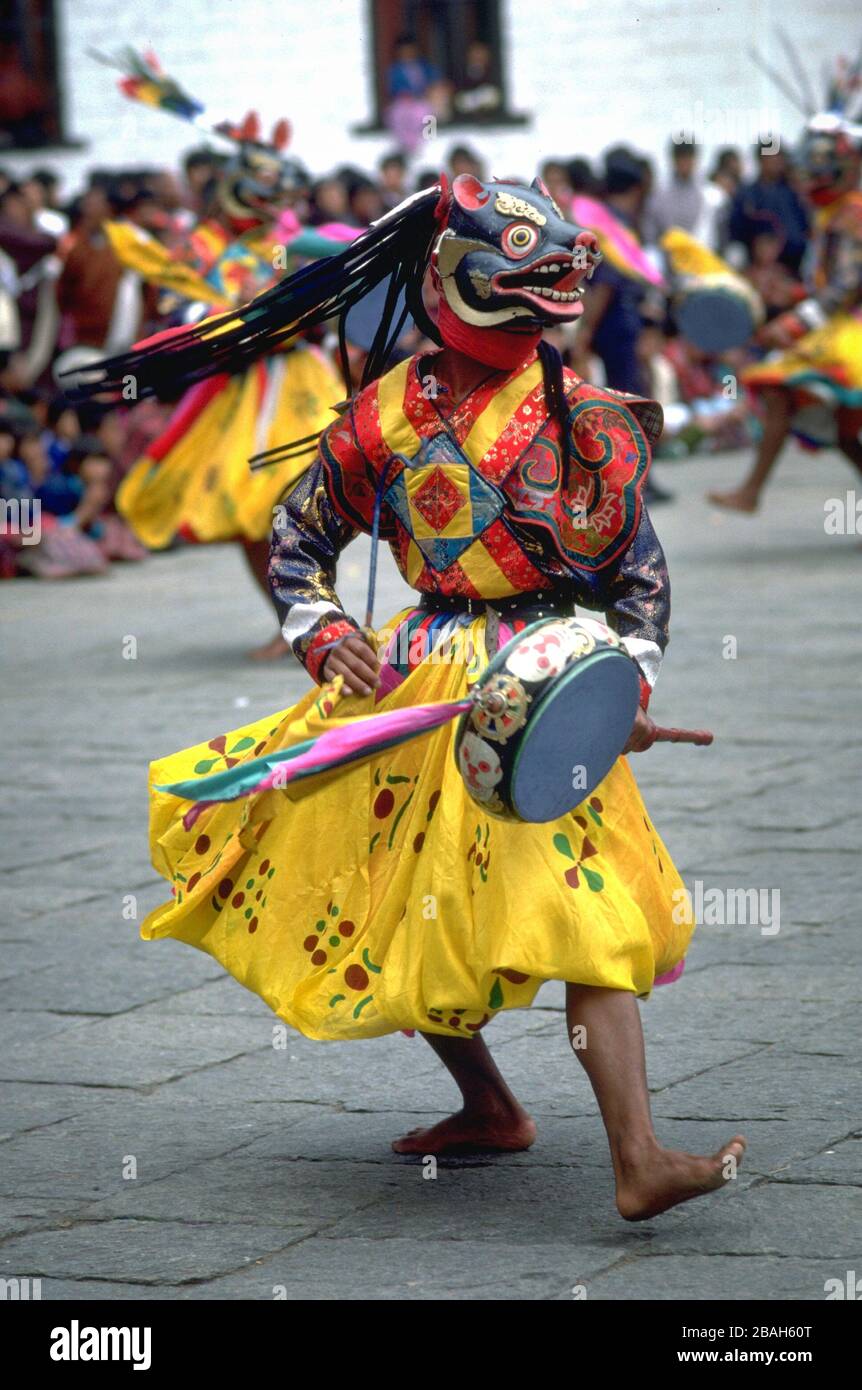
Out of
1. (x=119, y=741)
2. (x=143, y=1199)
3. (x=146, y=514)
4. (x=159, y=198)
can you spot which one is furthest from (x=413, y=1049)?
(x=159, y=198)

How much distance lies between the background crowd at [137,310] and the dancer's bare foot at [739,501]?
812 millimetres

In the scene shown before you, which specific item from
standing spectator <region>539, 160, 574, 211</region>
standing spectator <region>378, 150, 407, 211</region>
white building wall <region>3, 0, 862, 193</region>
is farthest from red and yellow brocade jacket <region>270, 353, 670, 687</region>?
white building wall <region>3, 0, 862, 193</region>

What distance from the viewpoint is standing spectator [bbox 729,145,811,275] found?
1744cm

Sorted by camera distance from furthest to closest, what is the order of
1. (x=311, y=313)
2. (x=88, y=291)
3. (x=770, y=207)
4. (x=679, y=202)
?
(x=679, y=202) → (x=770, y=207) → (x=88, y=291) → (x=311, y=313)

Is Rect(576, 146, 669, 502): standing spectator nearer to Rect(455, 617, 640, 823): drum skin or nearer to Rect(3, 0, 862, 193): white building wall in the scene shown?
Rect(3, 0, 862, 193): white building wall

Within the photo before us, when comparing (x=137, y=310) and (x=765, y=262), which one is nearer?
(x=137, y=310)

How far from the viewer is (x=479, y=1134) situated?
3.75 metres

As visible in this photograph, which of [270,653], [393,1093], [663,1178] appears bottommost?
[270,653]

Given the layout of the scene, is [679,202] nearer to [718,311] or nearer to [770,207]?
[770,207]

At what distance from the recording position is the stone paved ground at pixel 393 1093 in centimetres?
326

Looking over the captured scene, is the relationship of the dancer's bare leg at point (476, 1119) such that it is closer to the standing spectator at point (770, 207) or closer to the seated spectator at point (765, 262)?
the seated spectator at point (765, 262)

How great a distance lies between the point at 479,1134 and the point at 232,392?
5509 millimetres

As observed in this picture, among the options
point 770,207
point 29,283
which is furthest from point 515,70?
point 29,283
